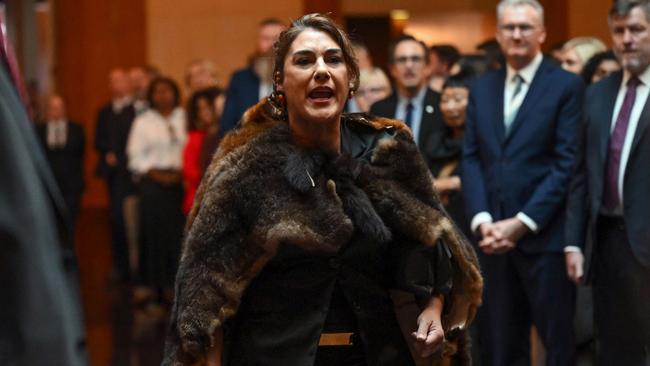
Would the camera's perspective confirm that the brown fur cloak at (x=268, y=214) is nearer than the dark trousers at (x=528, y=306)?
Yes

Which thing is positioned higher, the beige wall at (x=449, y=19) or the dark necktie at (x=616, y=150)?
the dark necktie at (x=616, y=150)

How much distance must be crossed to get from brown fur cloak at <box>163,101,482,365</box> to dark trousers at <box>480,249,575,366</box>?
7.91ft

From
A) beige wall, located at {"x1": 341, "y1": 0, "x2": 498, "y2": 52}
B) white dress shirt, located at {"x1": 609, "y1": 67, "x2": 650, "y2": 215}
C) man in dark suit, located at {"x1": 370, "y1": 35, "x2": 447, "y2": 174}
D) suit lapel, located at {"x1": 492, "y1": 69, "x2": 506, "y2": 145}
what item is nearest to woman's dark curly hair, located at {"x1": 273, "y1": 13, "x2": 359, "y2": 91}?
white dress shirt, located at {"x1": 609, "y1": 67, "x2": 650, "y2": 215}

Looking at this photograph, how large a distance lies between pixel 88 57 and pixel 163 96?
556 centimetres

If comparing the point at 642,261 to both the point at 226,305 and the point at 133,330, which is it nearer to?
the point at 226,305

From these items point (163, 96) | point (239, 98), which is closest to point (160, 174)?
point (163, 96)

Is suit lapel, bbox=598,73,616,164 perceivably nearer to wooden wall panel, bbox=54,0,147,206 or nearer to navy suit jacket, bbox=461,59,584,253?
navy suit jacket, bbox=461,59,584,253

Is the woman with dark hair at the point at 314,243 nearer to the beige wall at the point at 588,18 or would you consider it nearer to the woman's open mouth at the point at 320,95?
the woman's open mouth at the point at 320,95

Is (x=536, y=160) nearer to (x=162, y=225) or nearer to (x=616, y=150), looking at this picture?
(x=616, y=150)

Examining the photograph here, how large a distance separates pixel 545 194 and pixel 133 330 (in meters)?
4.86

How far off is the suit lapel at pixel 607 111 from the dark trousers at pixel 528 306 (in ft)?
2.31

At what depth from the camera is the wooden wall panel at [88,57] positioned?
1692 centimetres

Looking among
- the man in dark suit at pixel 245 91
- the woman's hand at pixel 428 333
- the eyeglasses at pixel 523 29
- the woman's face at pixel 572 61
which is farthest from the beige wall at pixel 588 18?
the woman's hand at pixel 428 333

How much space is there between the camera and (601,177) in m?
6.05
